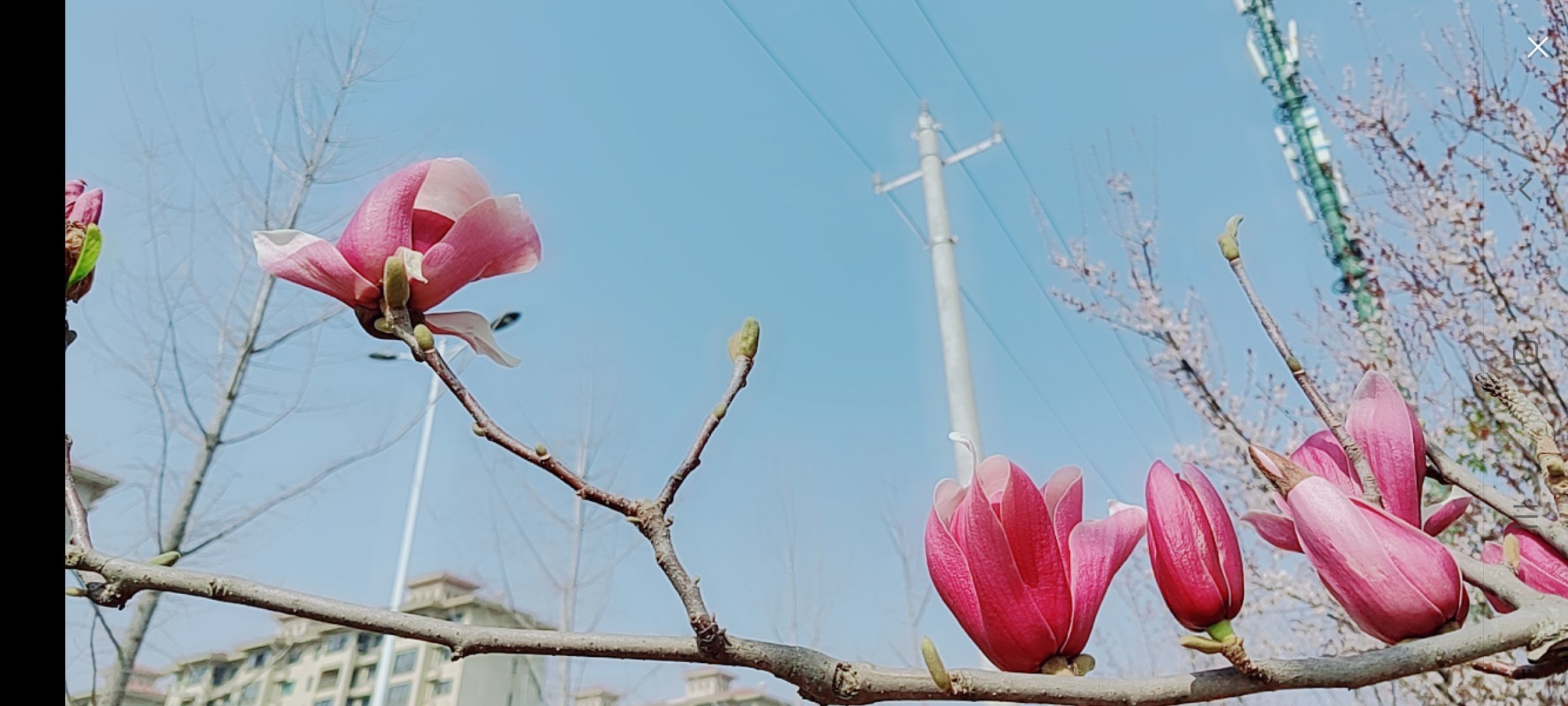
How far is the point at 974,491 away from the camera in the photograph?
15.1 inches

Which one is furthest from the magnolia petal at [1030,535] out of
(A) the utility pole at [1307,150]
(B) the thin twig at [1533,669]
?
(A) the utility pole at [1307,150]

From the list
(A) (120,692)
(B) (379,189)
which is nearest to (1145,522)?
(B) (379,189)

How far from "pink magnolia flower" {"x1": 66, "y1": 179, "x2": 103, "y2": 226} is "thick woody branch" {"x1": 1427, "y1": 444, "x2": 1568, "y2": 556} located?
63cm

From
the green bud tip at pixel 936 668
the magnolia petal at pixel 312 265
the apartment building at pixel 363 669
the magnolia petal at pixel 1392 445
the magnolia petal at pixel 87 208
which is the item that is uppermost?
the apartment building at pixel 363 669

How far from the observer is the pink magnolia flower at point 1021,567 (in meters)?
0.38

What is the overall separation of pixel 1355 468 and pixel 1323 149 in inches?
122

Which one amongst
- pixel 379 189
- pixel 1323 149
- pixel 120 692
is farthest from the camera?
pixel 1323 149

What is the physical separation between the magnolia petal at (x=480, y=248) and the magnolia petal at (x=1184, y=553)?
29 centimetres

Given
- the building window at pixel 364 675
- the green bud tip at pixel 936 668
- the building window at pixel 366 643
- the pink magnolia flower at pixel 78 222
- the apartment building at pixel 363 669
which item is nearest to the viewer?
the green bud tip at pixel 936 668

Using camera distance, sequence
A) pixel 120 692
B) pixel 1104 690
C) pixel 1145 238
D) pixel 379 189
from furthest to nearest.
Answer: pixel 1145 238 < pixel 120 692 < pixel 379 189 < pixel 1104 690

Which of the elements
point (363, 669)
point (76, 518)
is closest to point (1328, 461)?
point (76, 518)

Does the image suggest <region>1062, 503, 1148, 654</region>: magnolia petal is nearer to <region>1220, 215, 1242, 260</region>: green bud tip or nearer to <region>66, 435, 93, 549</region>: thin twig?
<region>1220, 215, 1242, 260</region>: green bud tip

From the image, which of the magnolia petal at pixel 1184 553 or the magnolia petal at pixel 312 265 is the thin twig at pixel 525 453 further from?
the magnolia petal at pixel 1184 553
